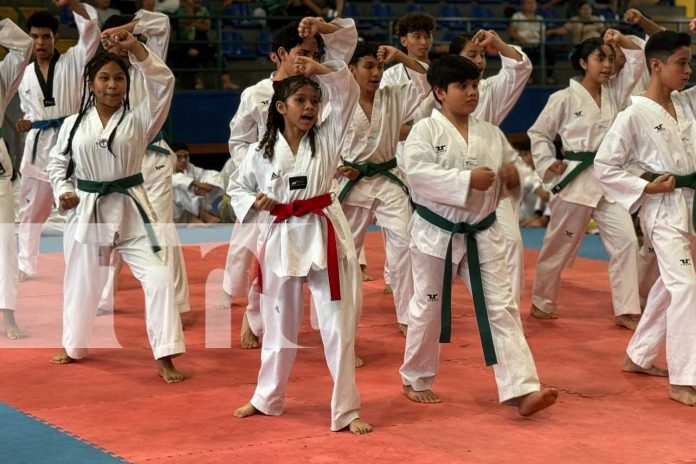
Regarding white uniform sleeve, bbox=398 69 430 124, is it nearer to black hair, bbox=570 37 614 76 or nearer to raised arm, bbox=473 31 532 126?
raised arm, bbox=473 31 532 126

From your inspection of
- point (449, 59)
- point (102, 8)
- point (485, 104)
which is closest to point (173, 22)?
point (102, 8)

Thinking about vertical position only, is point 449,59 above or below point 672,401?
above

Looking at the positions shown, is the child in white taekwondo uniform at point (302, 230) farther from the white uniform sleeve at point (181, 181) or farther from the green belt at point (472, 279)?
the white uniform sleeve at point (181, 181)

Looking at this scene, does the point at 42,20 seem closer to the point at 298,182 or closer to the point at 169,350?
the point at 169,350

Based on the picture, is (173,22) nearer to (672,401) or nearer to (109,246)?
(109,246)

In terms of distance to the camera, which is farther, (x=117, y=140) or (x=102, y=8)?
(x=102, y=8)

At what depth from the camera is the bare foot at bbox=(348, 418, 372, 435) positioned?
182 inches

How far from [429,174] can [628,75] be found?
2.68 m

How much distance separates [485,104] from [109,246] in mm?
2335

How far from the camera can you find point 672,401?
5.18m

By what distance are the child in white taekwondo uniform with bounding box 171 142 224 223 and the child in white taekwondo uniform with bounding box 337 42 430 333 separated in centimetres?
492

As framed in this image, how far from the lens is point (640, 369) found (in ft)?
18.6

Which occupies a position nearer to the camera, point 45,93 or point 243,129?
point 243,129

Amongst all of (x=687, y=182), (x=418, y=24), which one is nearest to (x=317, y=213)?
(x=687, y=182)
